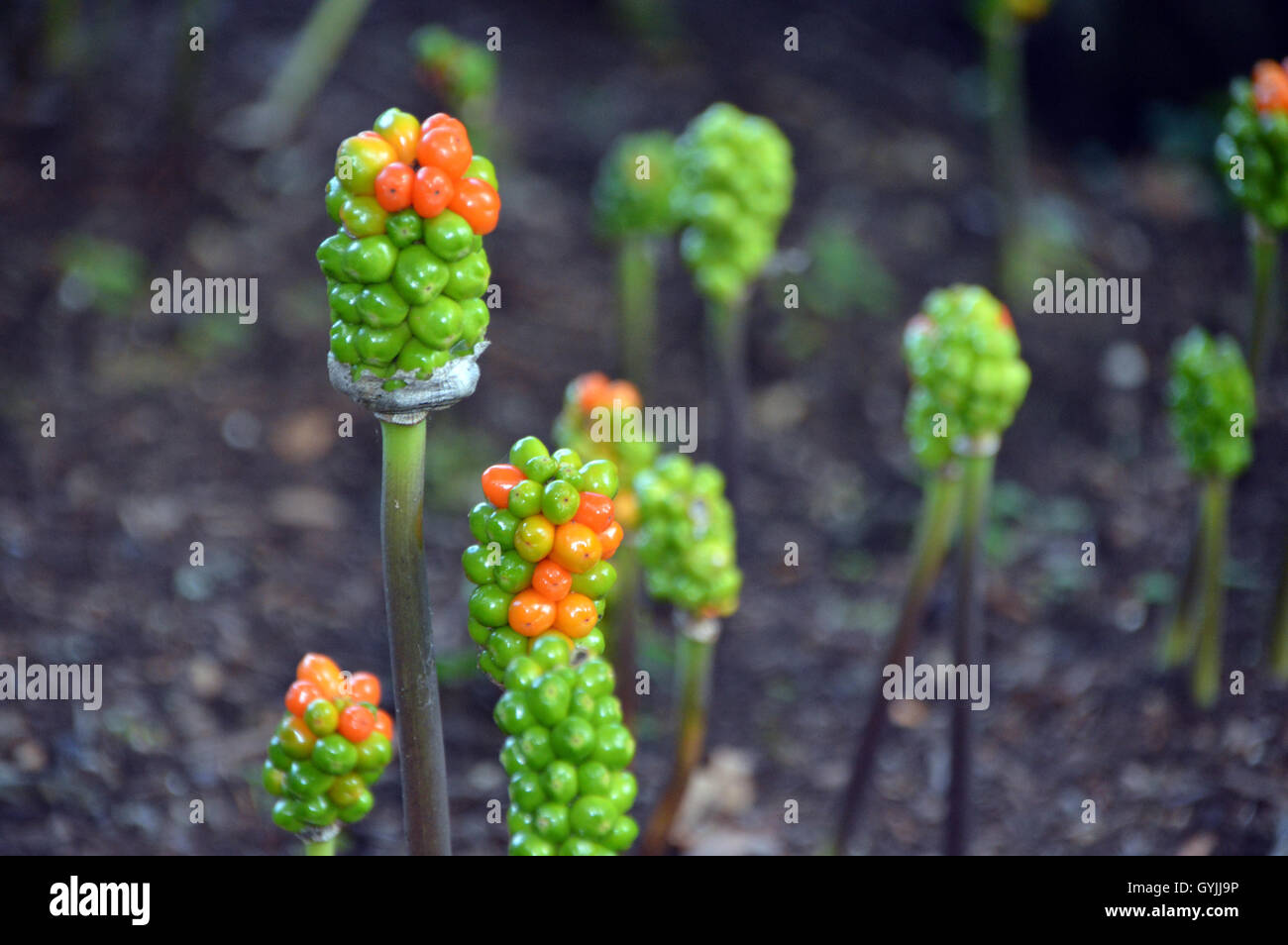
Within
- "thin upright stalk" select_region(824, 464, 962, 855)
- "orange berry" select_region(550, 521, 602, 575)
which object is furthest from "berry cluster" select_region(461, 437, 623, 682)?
"thin upright stalk" select_region(824, 464, 962, 855)

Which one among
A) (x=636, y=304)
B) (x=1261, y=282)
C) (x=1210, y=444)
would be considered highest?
(x=636, y=304)

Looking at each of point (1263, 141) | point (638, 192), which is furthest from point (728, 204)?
point (1263, 141)

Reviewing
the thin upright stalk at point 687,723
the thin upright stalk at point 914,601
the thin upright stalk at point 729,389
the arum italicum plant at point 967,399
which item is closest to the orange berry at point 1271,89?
the arum italicum plant at point 967,399

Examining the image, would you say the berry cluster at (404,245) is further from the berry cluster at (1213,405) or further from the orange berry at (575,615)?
the berry cluster at (1213,405)

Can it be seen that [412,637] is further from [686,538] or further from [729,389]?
[729,389]

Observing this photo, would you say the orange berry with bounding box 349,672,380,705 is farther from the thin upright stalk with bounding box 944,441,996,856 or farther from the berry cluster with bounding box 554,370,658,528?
the thin upright stalk with bounding box 944,441,996,856

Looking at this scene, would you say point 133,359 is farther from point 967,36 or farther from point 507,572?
point 967,36
